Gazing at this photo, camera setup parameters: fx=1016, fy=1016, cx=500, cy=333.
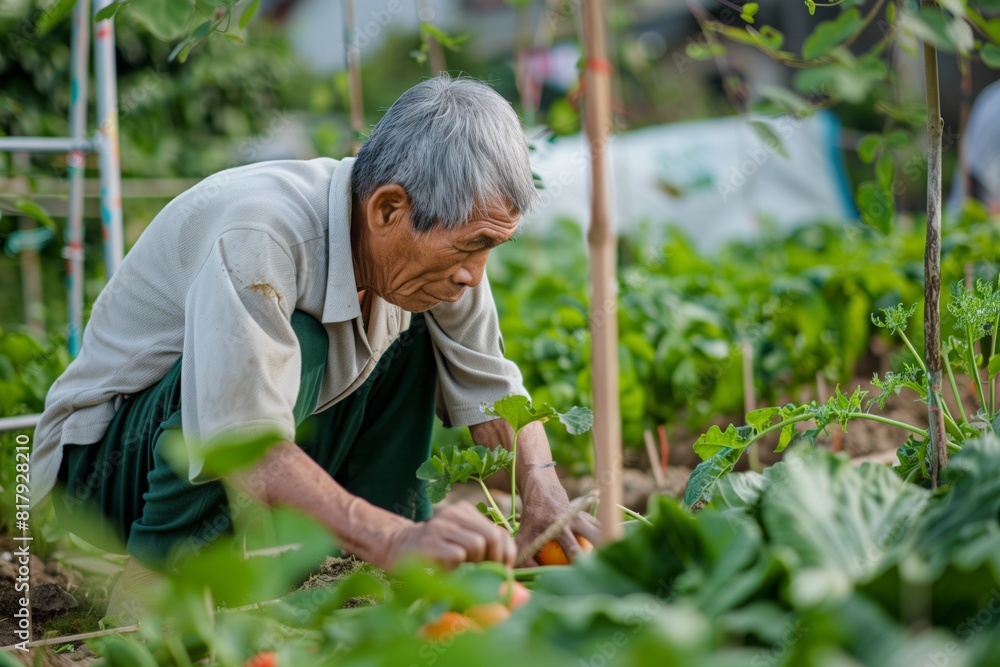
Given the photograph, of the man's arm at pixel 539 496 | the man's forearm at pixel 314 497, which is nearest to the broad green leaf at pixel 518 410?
the man's arm at pixel 539 496

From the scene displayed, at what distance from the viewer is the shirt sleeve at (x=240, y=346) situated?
1.36 m

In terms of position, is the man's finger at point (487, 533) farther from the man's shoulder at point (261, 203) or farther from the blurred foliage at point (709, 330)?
the blurred foliage at point (709, 330)

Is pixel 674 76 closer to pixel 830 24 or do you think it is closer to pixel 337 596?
pixel 830 24

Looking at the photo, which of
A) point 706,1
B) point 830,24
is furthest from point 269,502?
point 706,1

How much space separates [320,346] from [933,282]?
0.91m

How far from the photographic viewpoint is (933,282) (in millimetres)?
1356

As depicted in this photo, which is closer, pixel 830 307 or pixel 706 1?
pixel 830 307

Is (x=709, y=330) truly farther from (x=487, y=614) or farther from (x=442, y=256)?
(x=487, y=614)

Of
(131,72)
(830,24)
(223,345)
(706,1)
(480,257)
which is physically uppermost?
(706,1)

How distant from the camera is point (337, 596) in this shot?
1046 mm

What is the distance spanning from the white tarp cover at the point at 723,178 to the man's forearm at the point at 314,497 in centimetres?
465

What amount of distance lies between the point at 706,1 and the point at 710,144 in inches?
269

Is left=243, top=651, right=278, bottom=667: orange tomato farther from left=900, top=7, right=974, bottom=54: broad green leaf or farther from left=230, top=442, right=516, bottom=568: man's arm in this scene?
left=900, top=7, right=974, bottom=54: broad green leaf

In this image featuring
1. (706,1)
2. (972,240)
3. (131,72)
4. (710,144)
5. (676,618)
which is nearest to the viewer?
(676,618)
